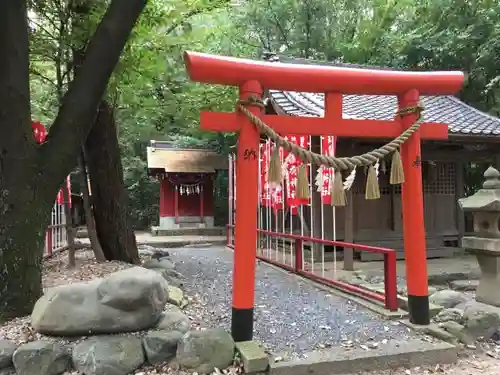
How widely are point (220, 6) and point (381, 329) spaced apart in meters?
6.85

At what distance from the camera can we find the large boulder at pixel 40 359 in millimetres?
3548

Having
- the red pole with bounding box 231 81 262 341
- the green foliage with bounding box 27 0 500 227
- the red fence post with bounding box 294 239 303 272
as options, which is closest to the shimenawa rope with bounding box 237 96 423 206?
the red pole with bounding box 231 81 262 341

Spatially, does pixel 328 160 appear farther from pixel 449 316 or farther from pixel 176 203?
pixel 176 203

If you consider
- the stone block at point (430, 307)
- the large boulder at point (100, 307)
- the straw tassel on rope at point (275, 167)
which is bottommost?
the stone block at point (430, 307)

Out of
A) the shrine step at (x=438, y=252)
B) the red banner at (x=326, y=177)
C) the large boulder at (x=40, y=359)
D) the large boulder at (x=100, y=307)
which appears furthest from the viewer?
the shrine step at (x=438, y=252)

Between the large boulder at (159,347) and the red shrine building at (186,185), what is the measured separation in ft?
50.2

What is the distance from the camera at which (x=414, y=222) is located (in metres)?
4.76

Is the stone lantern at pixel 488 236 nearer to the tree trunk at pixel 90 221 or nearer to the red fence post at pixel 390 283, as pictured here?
the red fence post at pixel 390 283

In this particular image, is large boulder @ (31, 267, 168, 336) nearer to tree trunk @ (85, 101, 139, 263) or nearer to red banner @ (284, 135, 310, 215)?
tree trunk @ (85, 101, 139, 263)

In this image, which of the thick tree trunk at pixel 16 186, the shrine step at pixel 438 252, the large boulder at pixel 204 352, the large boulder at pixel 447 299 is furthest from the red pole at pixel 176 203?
the large boulder at pixel 204 352

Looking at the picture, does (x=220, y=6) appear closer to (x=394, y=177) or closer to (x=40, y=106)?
(x=40, y=106)

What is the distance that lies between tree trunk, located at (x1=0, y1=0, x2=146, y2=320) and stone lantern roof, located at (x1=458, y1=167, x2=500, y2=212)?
5503 millimetres

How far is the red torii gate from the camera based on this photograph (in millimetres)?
4086

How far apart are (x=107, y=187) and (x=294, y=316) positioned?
401 centimetres
